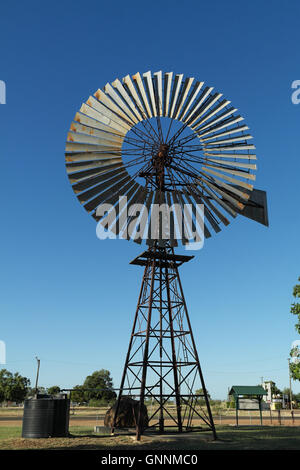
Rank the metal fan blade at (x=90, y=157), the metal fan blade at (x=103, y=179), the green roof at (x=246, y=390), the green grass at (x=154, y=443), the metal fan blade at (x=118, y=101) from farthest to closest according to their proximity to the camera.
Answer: the green roof at (x=246, y=390)
the metal fan blade at (x=103, y=179)
the metal fan blade at (x=90, y=157)
the metal fan blade at (x=118, y=101)
the green grass at (x=154, y=443)

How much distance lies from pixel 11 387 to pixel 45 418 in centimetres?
5080

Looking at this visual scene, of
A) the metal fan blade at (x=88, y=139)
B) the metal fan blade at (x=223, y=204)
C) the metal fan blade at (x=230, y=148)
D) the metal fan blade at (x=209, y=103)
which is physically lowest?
the metal fan blade at (x=223, y=204)

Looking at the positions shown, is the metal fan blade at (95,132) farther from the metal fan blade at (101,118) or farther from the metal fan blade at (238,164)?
the metal fan blade at (238,164)

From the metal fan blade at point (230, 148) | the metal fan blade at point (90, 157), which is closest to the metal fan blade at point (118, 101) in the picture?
the metal fan blade at point (90, 157)

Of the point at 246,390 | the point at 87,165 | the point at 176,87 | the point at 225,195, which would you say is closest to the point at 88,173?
the point at 87,165

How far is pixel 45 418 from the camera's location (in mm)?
19125

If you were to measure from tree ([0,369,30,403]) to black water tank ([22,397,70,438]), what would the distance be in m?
49.9

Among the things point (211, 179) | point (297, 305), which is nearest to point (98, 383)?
point (297, 305)

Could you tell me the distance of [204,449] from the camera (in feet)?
52.0

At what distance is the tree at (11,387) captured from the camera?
209ft

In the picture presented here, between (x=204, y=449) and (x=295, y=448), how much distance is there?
3825 mm

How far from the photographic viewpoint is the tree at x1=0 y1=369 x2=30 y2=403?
6384 cm

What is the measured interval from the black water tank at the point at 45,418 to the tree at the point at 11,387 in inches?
1965

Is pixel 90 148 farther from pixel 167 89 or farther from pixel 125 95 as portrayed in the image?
pixel 167 89
